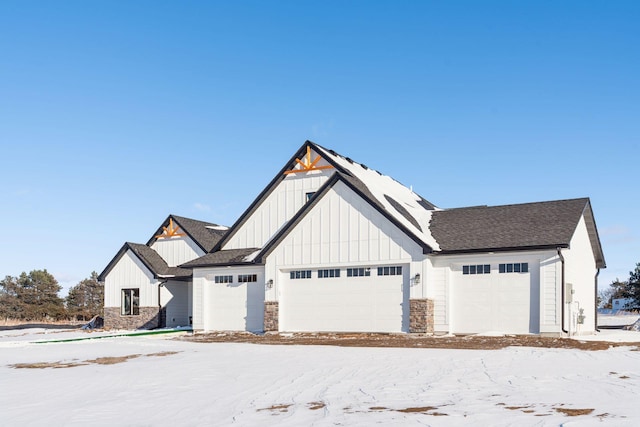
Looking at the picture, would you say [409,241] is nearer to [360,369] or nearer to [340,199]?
[340,199]

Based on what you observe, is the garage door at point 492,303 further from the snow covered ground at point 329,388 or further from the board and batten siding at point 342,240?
the snow covered ground at point 329,388

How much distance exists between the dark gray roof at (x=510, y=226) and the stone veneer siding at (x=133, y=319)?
1702cm

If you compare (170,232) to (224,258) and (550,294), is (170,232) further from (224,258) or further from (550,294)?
(550,294)

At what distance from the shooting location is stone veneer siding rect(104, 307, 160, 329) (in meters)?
35.6

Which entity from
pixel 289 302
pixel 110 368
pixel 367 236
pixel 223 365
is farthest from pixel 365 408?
pixel 289 302

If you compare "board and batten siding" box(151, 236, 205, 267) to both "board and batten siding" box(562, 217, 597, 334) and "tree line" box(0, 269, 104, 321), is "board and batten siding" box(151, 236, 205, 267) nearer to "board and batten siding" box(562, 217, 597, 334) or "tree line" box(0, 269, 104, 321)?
"board and batten siding" box(562, 217, 597, 334)

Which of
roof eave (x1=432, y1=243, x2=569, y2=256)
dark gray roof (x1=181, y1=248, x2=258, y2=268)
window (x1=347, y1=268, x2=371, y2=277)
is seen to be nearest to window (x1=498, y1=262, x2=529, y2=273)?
roof eave (x1=432, y1=243, x2=569, y2=256)

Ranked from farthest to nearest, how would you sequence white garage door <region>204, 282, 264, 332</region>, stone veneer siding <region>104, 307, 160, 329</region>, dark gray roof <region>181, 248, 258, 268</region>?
stone veneer siding <region>104, 307, 160, 329</region> → dark gray roof <region>181, 248, 258, 268</region> → white garage door <region>204, 282, 264, 332</region>

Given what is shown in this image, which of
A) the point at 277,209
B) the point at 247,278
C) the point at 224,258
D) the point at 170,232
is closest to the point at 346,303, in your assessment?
the point at 247,278

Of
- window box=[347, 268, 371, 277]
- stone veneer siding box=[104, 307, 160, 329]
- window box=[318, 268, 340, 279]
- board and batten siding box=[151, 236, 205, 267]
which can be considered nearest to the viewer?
window box=[347, 268, 371, 277]

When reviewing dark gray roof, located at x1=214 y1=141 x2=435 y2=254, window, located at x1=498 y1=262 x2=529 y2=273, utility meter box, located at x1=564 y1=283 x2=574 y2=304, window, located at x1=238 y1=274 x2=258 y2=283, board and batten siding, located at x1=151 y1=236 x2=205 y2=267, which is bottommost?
utility meter box, located at x1=564 y1=283 x2=574 y2=304

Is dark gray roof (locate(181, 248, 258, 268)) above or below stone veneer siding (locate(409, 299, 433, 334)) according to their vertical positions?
above

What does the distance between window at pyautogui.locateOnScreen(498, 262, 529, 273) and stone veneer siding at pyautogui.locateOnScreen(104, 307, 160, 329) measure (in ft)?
65.6

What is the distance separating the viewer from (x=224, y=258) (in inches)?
1204
